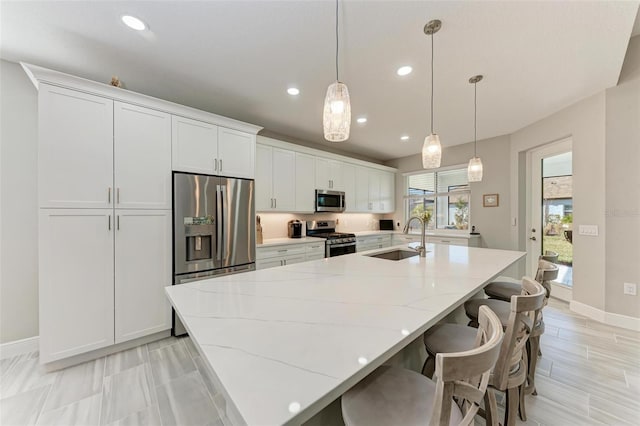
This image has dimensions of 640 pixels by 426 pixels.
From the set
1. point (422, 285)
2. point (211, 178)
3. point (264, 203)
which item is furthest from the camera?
point (264, 203)

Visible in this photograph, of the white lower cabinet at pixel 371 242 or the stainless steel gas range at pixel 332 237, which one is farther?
the white lower cabinet at pixel 371 242

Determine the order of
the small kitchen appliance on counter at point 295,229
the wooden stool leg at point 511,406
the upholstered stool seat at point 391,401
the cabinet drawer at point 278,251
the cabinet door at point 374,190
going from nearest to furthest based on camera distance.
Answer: the upholstered stool seat at point 391,401
the wooden stool leg at point 511,406
the cabinet drawer at point 278,251
the small kitchen appliance on counter at point 295,229
the cabinet door at point 374,190

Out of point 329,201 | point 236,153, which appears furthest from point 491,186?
point 236,153

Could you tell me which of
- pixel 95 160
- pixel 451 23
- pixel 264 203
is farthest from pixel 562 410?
pixel 95 160

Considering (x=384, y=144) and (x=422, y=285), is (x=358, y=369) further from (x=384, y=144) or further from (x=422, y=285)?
(x=384, y=144)

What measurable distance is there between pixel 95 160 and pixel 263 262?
79.6 inches

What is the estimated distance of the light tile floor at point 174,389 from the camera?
62.2 inches

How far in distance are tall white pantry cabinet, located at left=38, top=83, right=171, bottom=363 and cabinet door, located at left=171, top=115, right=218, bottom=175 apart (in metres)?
0.08

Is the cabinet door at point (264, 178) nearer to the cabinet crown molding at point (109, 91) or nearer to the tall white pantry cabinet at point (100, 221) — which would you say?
the cabinet crown molding at point (109, 91)

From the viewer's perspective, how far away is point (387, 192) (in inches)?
230

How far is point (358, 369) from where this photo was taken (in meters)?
0.65

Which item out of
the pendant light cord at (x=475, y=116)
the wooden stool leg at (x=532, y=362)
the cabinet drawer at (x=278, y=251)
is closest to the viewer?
the wooden stool leg at (x=532, y=362)

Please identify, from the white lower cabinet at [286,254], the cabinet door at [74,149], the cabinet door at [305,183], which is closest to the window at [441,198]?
the cabinet door at [305,183]

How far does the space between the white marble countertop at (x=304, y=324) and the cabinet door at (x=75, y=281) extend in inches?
58.3
